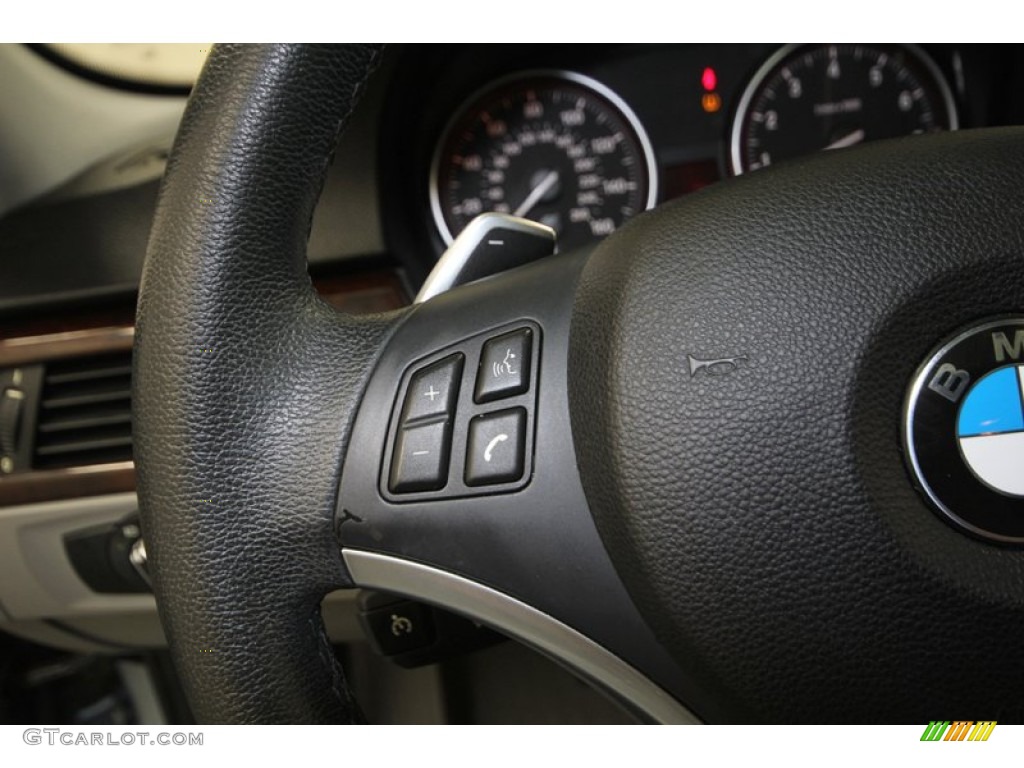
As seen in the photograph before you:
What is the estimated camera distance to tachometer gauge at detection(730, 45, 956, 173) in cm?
83

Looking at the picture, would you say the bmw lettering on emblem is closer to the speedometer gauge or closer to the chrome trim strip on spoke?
the chrome trim strip on spoke

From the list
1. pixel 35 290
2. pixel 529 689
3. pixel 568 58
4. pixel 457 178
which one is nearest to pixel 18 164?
pixel 35 290

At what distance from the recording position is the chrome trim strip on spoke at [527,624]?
0.43m

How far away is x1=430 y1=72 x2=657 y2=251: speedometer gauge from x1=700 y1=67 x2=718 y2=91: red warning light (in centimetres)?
7

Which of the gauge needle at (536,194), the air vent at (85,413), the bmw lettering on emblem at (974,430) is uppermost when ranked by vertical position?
the gauge needle at (536,194)

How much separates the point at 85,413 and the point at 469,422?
0.48 metres

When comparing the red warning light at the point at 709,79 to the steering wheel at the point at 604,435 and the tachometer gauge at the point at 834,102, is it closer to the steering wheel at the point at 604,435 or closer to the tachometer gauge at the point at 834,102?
the tachometer gauge at the point at 834,102

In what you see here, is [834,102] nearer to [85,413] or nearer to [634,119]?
[634,119]

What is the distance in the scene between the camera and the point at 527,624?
1.44ft

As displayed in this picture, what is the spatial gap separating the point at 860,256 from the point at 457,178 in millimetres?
483

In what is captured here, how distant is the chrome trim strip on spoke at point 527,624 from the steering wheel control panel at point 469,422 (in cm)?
4

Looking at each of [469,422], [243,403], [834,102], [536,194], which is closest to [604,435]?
[469,422]

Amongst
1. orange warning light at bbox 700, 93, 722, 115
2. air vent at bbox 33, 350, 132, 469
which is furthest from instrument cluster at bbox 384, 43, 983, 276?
air vent at bbox 33, 350, 132, 469

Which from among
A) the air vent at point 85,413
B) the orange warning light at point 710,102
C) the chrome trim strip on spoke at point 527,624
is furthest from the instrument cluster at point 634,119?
the chrome trim strip on spoke at point 527,624
